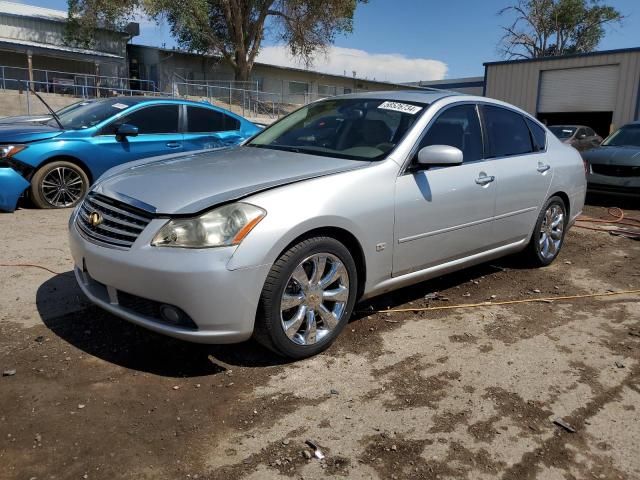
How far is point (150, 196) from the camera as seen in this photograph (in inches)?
121

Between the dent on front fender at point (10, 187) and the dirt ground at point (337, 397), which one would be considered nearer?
the dirt ground at point (337, 397)

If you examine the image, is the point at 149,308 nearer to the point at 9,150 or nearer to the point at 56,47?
the point at 9,150

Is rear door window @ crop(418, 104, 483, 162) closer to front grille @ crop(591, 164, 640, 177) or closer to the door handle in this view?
the door handle

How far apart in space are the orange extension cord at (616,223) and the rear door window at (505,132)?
10.00ft

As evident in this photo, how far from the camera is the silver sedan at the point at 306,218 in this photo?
2.86 metres

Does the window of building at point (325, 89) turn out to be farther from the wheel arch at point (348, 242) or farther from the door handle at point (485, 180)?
the wheel arch at point (348, 242)

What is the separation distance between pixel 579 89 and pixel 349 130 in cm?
2406

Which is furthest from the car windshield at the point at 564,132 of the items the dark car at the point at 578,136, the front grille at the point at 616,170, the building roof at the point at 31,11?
the building roof at the point at 31,11

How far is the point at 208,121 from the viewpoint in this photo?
8148mm

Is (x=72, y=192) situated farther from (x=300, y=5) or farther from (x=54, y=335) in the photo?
(x=300, y=5)

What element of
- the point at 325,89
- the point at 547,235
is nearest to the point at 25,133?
the point at 547,235

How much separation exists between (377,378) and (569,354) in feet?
4.42

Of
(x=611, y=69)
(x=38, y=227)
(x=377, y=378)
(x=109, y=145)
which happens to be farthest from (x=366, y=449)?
(x=611, y=69)

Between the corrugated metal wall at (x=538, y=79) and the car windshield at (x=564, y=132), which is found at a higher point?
the corrugated metal wall at (x=538, y=79)
